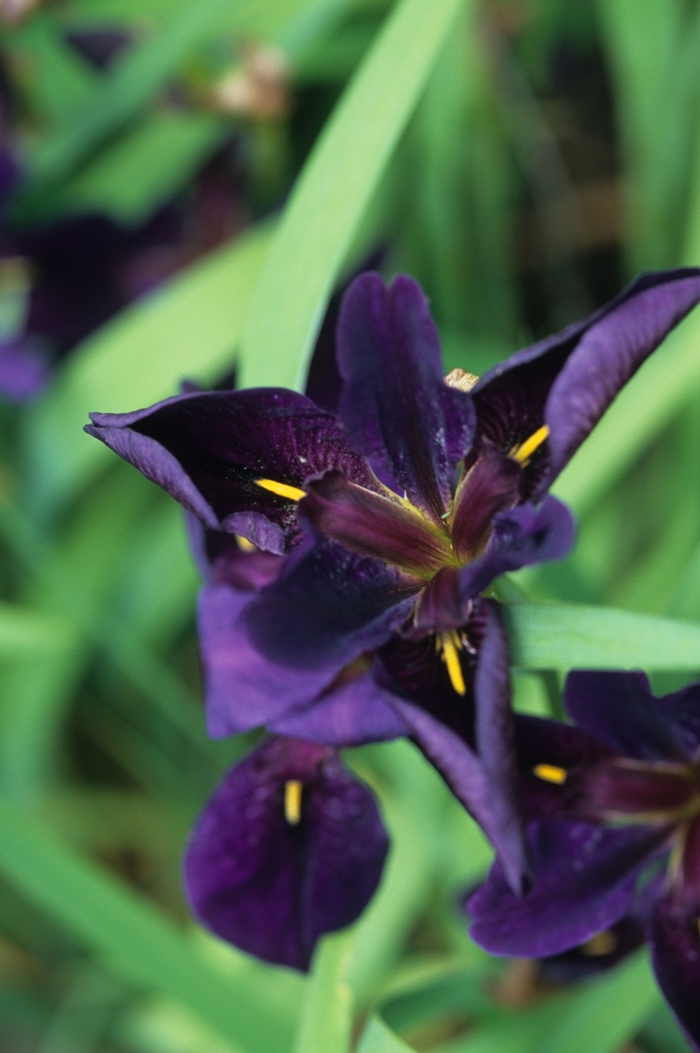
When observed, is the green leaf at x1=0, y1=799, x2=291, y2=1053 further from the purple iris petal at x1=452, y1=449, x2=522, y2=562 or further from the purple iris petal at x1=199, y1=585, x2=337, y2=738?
the purple iris petal at x1=452, y1=449, x2=522, y2=562

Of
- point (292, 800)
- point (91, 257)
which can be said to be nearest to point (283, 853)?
point (292, 800)

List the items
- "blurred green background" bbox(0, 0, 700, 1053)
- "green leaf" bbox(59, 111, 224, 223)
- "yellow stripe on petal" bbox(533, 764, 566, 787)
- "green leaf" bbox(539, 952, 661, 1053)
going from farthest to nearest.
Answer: "green leaf" bbox(59, 111, 224, 223)
"blurred green background" bbox(0, 0, 700, 1053)
"green leaf" bbox(539, 952, 661, 1053)
"yellow stripe on petal" bbox(533, 764, 566, 787)

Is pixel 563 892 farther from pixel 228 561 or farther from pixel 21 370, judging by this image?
pixel 21 370

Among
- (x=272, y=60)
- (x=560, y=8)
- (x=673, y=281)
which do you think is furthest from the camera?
(x=560, y=8)

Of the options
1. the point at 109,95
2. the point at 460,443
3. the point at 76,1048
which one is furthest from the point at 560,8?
the point at 76,1048

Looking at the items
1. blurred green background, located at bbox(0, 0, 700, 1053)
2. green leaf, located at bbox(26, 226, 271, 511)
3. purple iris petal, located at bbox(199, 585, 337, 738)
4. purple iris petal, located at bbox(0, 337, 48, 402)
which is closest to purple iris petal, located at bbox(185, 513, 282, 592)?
purple iris petal, located at bbox(199, 585, 337, 738)

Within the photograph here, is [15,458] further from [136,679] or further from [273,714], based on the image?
[273,714]
